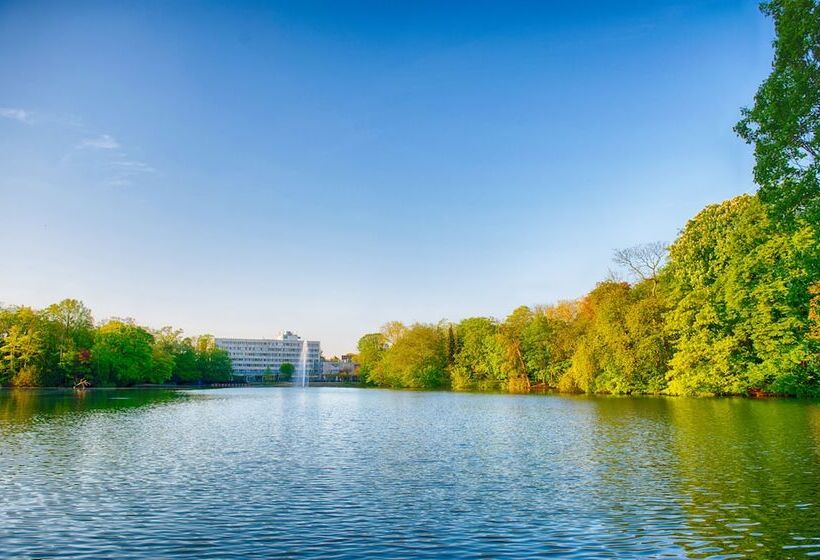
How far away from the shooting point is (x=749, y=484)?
54.9 ft

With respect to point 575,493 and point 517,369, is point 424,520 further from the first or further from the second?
point 517,369

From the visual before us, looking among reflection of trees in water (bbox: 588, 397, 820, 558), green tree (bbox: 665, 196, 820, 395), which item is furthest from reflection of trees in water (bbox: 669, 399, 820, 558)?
green tree (bbox: 665, 196, 820, 395)

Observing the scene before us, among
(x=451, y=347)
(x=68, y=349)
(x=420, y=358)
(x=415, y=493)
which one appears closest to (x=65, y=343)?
(x=68, y=349)

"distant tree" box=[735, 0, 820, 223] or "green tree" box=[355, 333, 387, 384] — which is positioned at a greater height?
"distant tree" box=[735, 0, 820, 223]

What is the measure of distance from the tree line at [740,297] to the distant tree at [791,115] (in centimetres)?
4

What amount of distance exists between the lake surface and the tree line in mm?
11086

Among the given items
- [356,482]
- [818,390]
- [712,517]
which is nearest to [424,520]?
[356,482]

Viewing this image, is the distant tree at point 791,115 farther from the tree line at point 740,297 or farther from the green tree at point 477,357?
the green tree at point 477,357

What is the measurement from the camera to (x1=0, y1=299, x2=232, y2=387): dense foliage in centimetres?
9946

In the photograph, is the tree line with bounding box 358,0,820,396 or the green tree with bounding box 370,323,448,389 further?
the green tree with bounding box 370,323,448,389

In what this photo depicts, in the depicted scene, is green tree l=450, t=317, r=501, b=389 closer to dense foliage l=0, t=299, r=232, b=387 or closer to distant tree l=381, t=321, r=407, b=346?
distant tree l=381, t=321, r=407, b=346

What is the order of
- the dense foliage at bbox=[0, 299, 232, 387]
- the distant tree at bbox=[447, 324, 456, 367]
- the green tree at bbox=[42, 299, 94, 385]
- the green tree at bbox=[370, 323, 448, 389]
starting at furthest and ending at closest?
the distant tree at bbox=[447, 324, 456, 367], the green tree at bbox=[370, 323, 448, 389], the green tree at bbox=[42, 299, 94, 385], the dense foliage at bbox=[0, 299, 232, 387]

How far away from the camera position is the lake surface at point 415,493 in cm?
1166

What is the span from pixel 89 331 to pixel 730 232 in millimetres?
110049
